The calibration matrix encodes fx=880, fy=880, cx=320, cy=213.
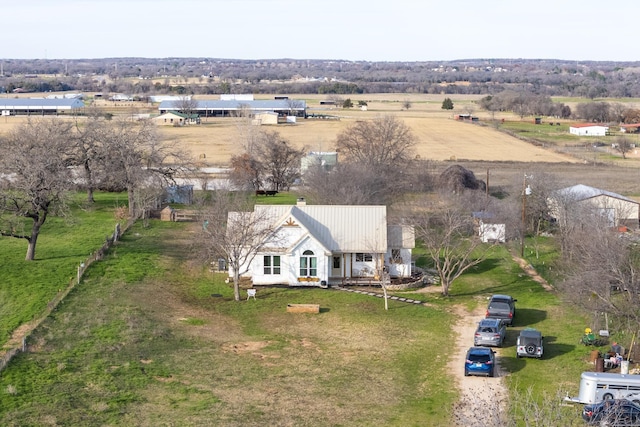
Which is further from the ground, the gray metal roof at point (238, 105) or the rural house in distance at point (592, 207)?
the rural house in distance at point (592, 207)

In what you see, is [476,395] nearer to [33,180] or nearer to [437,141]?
[33,180]

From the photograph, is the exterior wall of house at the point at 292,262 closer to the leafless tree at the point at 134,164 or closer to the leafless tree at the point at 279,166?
the leafless tree at the point at 134,164

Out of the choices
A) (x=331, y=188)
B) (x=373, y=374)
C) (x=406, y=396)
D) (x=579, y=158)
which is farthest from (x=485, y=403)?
(x=579, y=158)

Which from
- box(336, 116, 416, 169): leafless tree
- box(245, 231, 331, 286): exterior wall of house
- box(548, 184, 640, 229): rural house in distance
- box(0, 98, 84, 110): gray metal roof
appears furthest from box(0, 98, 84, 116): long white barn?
box(245, 231, 331, 286): exterior wall of house

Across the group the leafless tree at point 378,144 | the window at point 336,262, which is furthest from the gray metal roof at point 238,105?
the window at point 336,262

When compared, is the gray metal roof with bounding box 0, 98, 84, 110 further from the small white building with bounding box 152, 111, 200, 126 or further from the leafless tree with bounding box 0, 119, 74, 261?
the leafless tree with bounding box 0, 119, 74, 261

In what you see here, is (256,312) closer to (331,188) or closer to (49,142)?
(331,188)

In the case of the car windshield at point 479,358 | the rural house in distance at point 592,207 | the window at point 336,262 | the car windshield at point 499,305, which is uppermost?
the rural house in distance at point 592,207

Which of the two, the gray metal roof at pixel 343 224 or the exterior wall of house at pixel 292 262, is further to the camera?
the gray metal roof at pixel 343 224
